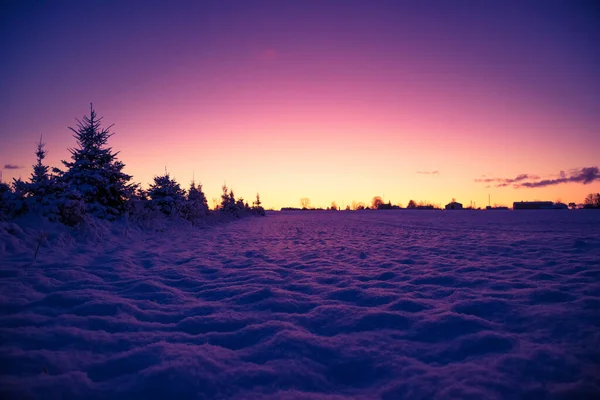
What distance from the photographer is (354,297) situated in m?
4.54

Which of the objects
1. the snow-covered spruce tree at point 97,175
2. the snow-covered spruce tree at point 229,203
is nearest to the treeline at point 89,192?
the snow-covered spruce tree at point 97,175

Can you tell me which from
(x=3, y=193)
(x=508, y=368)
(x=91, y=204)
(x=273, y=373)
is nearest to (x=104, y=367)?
(x=273, y=373)

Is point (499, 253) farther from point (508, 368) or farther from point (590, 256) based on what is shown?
point (508, 368)

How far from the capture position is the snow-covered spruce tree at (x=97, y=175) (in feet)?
39.4

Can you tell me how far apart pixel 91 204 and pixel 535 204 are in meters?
89.6

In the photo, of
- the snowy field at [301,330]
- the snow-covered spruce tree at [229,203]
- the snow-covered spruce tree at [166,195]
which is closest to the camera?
the snowy field at [301,330]

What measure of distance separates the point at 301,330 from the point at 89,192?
12.2 m

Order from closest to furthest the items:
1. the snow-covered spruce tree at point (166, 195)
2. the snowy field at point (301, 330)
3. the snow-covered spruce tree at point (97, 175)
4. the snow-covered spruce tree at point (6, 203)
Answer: the snowy field at point (301, 330)
the snow-covered spruce tree at point (6, 203)
the snow-covered spruce tree at point (97, 175)
the snow-covered spruce tree at point (166, 195)

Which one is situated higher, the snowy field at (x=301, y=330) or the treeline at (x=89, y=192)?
the treeline at (x=89, y=192)

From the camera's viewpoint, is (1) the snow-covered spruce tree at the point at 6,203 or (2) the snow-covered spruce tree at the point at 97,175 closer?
(1) the snow-covered spruce tree at the point at 6,203

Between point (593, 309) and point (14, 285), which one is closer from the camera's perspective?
point (593, 309)

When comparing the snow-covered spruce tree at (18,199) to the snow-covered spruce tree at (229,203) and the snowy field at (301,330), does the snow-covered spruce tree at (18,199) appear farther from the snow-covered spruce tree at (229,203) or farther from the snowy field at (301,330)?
the snow-covered spruce tree at (229,203)

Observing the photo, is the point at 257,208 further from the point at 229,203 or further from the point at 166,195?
the point at 166,195

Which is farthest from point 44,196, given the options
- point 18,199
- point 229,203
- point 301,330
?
point 229,203
